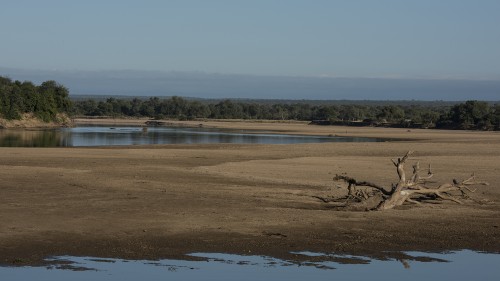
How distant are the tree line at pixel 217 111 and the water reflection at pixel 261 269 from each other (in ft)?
253

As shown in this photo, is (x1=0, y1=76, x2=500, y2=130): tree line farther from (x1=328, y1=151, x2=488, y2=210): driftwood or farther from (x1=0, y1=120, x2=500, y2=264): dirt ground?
(x1=328, y1=151, x2=488, y2=210): driftwood

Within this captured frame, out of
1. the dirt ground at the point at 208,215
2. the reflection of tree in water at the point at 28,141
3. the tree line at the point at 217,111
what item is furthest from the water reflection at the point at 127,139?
the tree line at the point at 217,111

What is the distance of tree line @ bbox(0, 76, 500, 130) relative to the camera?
90.8 metres

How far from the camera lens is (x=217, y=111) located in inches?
5630

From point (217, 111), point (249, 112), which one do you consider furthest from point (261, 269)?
point (249, 112)

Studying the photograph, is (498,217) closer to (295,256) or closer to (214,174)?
(295,256)

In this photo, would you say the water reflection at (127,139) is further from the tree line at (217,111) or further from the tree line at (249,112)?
the tree line at (249,112)

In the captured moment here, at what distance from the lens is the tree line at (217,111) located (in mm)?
90812

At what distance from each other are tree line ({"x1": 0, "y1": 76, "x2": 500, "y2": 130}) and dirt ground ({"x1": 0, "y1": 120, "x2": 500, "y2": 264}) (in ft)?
204

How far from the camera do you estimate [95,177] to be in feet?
84.1

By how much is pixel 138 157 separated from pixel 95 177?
35.1 feet

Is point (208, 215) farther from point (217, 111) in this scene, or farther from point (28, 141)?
point (217, 111)

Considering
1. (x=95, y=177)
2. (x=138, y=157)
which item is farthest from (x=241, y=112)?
(x=95, y=177)

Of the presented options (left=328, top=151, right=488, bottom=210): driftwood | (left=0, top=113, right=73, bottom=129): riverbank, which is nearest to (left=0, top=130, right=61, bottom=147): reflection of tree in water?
(left=0, top=113, right=73, bottom=129): riverbank
